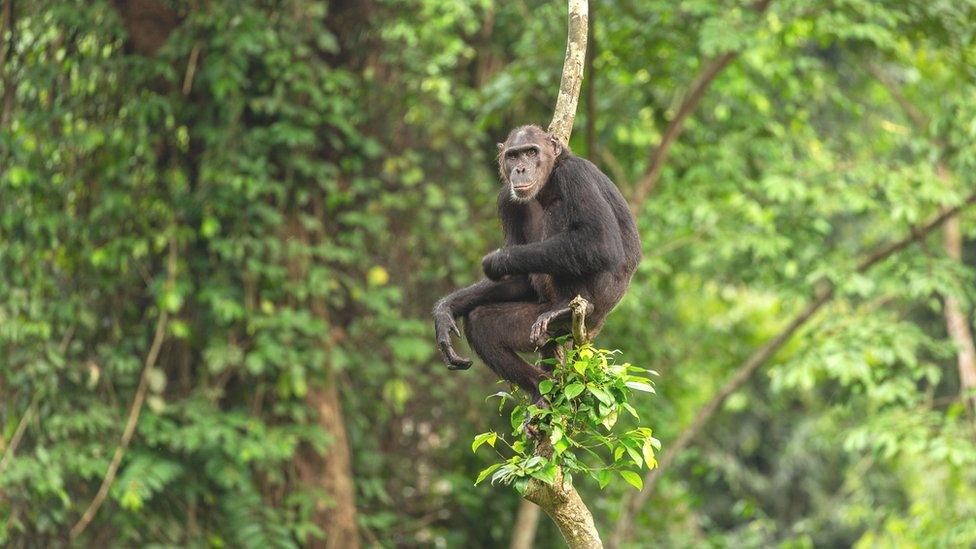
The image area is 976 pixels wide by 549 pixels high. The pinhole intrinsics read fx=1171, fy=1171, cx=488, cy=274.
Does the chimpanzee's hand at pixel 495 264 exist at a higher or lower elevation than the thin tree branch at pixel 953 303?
higher

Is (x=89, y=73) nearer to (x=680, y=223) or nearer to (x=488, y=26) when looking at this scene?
(x=488, y=26)

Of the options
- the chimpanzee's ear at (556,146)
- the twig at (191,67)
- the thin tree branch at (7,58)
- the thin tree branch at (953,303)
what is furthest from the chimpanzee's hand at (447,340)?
the thin tree branch at (953,303)

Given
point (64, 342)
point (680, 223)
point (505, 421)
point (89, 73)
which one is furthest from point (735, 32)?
point (64, 342)

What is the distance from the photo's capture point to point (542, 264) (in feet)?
15.5

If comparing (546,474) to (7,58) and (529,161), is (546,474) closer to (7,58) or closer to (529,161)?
(529,161)

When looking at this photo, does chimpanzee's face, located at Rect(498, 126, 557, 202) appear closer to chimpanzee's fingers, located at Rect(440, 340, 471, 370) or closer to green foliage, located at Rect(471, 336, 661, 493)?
chimpanzee's fingers, located at Rect(440, 340, 471, 370)

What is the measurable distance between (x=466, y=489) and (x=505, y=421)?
0.69 m

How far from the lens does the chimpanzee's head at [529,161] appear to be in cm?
493

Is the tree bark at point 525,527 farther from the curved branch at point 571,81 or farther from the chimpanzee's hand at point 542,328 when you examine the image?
the curved branch at point 571,81

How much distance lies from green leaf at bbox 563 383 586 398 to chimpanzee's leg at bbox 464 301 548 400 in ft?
2.59

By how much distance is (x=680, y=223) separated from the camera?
9.56 meters

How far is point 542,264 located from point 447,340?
0.50 metres

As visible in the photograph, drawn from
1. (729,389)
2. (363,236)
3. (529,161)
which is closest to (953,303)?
(729,389)

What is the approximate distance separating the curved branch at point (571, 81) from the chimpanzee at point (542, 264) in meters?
0.14
